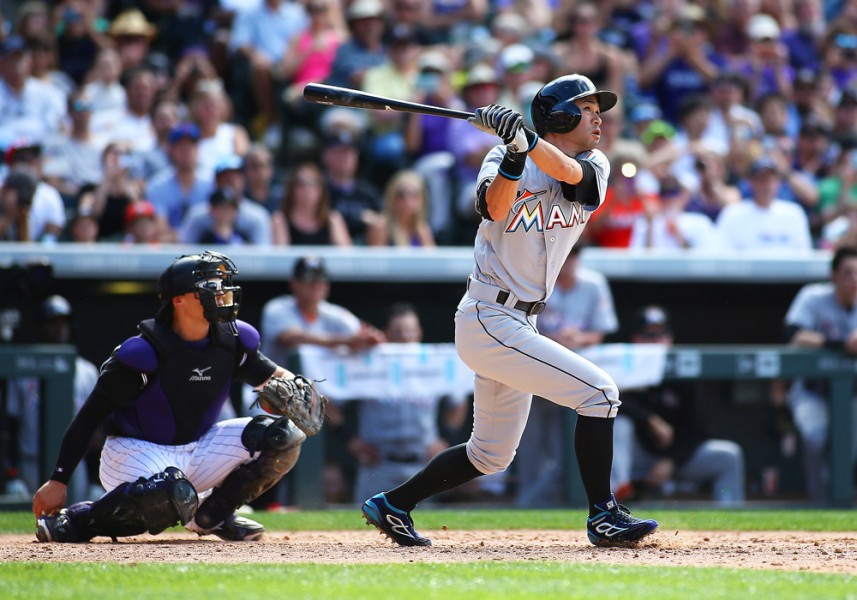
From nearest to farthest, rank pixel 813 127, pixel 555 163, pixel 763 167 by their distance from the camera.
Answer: pixel 555 163
pixel 763 167
pixel 813 127

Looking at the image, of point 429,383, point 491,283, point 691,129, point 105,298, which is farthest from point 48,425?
point 691,129

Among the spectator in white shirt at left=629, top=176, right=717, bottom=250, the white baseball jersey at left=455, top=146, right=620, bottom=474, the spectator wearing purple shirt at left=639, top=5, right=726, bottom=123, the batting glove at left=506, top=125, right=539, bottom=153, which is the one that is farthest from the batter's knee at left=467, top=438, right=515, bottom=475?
the spectator wearing purple shirt at left=639, top=5, right=726, bottom=123

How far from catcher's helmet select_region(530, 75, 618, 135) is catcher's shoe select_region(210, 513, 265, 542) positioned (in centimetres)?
184

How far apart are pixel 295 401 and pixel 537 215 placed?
1.13 m

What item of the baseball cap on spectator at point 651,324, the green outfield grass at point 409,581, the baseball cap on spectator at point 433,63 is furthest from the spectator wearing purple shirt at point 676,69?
the green outfield grass at point 409,581

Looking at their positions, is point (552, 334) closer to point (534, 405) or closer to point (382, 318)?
point (534, 405)

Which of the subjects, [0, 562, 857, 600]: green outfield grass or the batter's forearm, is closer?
[0, 562, 857, 600]: green outfield grass

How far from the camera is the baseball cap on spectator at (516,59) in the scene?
920 cm

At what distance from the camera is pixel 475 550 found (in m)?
4.39

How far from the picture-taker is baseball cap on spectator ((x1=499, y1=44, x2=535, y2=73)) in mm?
9203

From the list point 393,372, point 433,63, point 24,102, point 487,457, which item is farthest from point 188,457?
point 433,63

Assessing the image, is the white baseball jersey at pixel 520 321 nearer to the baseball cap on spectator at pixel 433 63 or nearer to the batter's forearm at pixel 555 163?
the batter's forearm at pixel 555 163

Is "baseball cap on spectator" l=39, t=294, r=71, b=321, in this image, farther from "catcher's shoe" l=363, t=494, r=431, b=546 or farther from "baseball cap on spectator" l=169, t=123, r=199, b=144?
"catcher's shoe" l=363, t=494, r=431, b=546

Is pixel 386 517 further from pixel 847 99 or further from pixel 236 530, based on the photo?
pixel 847 99
